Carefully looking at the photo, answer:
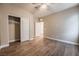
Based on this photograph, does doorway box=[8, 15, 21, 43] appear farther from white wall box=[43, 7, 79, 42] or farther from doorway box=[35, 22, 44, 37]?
white wall box=[43, 7, 79, 42]

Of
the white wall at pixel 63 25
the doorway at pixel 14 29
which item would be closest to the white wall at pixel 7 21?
the doorway at pixel 14 29

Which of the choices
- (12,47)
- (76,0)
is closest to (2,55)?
Result: (12,47)

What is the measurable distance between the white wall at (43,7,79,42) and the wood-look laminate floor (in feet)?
0.74

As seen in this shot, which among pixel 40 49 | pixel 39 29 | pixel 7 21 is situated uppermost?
pixel 7 21

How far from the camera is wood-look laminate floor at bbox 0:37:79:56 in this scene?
249cm

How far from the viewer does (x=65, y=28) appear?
2797 mm

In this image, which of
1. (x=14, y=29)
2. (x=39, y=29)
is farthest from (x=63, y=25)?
(x=14, y=29)

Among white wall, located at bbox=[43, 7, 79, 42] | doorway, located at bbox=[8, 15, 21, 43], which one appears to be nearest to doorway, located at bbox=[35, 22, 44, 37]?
white wall, located at bbox=[43, 7, 79, 42]

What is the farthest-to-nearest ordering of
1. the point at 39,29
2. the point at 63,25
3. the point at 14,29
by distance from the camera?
the point at 14,29 < the point at 39,29 < the point at 63,25

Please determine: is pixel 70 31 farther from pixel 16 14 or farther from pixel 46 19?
pixel 16 14

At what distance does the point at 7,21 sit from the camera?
2.82 m

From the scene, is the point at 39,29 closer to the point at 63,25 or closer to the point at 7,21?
the point at 63,25

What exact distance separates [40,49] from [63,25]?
932mm

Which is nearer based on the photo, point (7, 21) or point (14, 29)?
point (7, 21)
